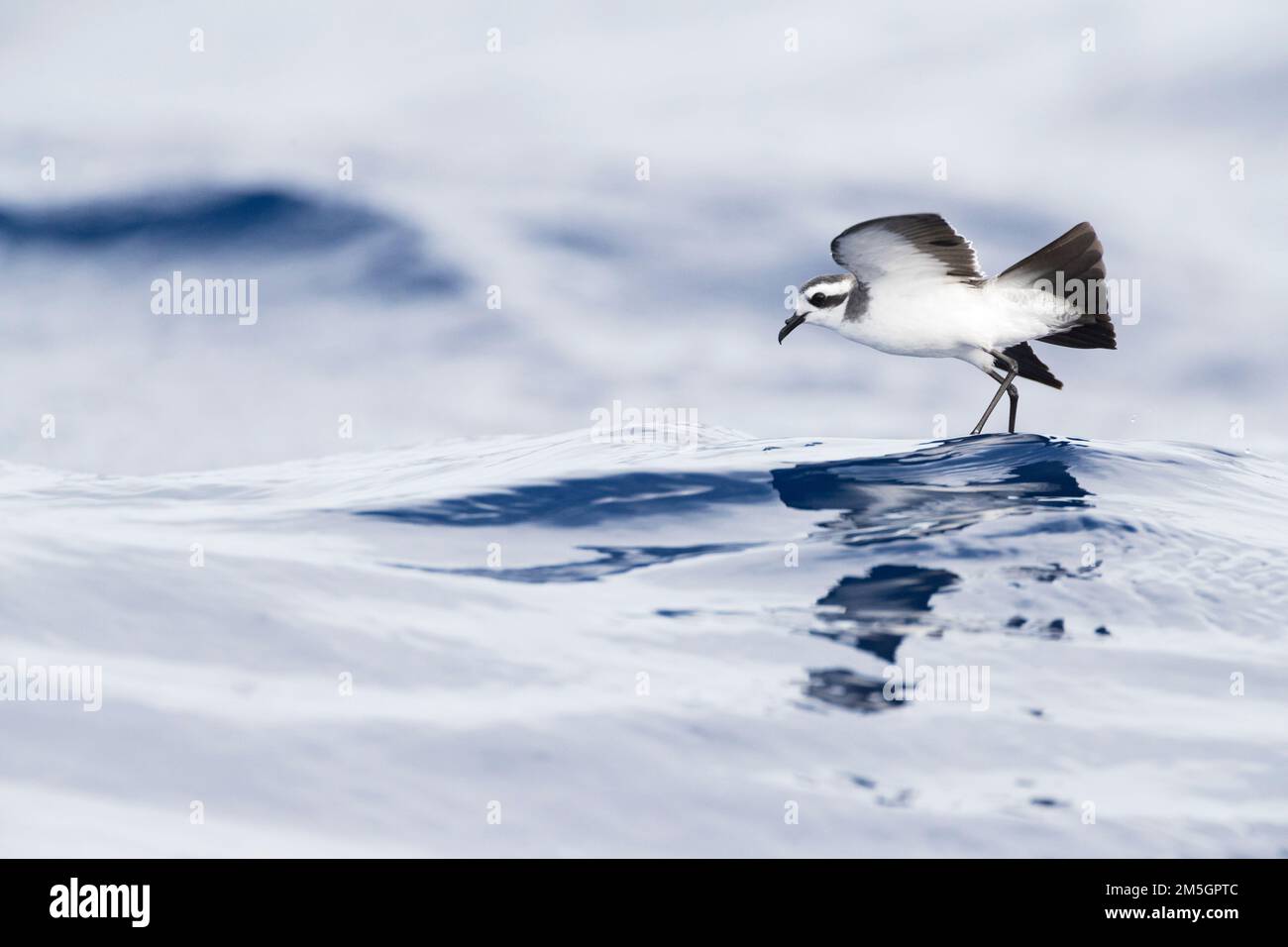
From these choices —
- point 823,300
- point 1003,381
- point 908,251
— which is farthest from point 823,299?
point 1003,381

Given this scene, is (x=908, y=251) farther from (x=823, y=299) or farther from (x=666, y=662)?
(x=666, y=662)

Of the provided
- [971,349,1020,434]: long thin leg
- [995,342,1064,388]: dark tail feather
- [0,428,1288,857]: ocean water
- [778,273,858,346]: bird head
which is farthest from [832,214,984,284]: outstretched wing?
[995,342,1064,388]: dark tail feather

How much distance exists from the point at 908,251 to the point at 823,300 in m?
1.19

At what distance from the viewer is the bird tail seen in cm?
917

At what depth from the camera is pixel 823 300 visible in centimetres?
1036

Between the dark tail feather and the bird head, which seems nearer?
the bird head

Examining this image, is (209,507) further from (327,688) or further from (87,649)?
(327,688)

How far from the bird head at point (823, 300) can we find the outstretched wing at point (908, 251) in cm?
29

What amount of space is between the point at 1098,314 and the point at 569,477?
427cm

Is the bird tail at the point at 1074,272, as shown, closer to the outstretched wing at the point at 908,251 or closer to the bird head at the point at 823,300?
the outstretched wing at the point at 908,251

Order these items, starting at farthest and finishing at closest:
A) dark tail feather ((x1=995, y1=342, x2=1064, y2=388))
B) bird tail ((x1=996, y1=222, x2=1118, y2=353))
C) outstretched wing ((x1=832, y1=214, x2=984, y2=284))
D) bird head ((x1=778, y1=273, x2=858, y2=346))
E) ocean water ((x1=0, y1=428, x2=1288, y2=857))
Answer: dark tail feather ((x1=995, y1=342, x2=1064, y2=388)) < bird head ((x1=778, y1=273, x2=858, y2=346)) < bird tail ((x1=996, y1=222, x2=1118, y2=353)) < outstretched wing ((x1=832, y1=214, x2=984, y2=284)) < ocean water ((x1=0, y1=428, x2=1288, y2=857))

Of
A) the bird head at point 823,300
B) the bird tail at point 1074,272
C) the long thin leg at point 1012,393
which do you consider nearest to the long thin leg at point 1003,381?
the long thin leg at point 1012,393

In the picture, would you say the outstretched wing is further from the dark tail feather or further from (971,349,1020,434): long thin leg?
the dark tail feather

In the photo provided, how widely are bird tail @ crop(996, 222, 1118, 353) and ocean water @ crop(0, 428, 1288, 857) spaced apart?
3.90 feet
